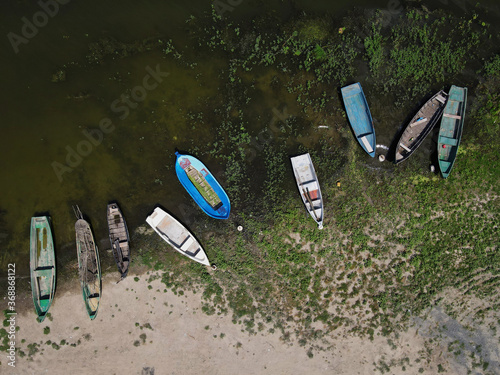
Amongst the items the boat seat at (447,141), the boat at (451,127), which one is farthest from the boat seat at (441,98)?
the boat seat at (447,141)

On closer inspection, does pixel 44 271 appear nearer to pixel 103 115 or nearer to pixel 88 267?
pixel 88 267

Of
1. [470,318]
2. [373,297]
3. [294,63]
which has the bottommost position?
[470,318]

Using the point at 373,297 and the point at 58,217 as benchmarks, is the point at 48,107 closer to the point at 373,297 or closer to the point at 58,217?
the point at 58,217

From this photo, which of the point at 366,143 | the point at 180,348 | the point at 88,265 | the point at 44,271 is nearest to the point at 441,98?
the point at 366,143

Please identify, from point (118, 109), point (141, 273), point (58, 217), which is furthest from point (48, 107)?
point (141, 273)

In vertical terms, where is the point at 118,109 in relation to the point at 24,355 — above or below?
above

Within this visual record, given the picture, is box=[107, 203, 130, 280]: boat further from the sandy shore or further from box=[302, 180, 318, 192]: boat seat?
box=[302, 180, 318, 192]: boat seat

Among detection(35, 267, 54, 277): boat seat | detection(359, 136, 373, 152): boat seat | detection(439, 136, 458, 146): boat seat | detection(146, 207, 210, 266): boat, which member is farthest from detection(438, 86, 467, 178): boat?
detection(35, 267, 54, 277): boat seat
